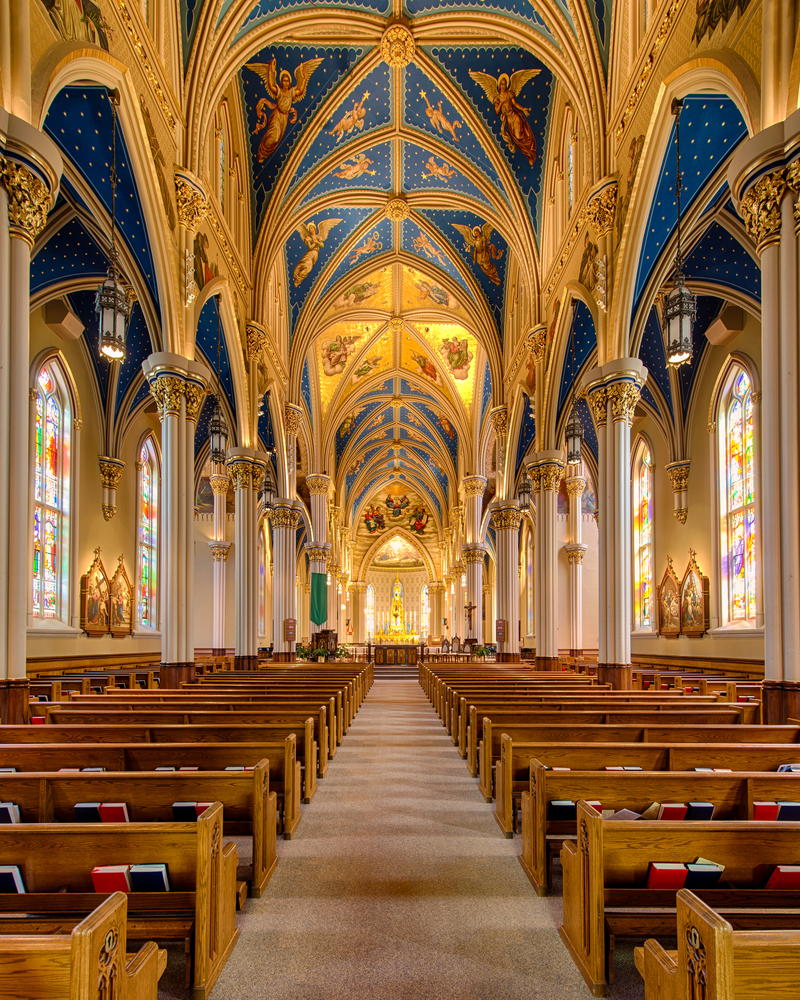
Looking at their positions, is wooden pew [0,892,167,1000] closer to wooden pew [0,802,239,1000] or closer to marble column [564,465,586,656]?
wooden pew [0,802,239,1000]

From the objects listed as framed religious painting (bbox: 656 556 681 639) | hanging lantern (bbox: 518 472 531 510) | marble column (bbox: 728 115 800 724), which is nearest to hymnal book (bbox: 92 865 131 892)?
marble column (bbox: 728 115 800 724)

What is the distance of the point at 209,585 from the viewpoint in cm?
3158

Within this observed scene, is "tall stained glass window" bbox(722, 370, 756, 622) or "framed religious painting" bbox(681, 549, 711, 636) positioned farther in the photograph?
"framed religious painting" bbox(681, 549, 711, 636)

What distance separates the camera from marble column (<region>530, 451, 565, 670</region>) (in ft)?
59.1

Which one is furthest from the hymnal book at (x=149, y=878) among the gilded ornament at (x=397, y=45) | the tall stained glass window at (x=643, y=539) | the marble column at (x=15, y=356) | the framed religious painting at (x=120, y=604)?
the tall stained glass window at (x=643, y=539)

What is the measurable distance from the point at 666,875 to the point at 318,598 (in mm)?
27355

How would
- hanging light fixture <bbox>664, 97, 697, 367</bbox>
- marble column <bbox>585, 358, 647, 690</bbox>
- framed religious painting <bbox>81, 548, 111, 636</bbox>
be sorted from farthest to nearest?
framed religious painting <bbox>81, 548, 111, 636</bbox>
marble column <bbox>585, 358, 647, 690</bbox>
hanging light fixture <bbox>664, 97, 697, 367</bbox>

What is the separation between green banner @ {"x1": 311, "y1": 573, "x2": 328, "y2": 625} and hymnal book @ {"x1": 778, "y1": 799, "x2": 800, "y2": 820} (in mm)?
25883

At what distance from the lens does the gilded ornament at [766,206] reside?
7120 millimetres

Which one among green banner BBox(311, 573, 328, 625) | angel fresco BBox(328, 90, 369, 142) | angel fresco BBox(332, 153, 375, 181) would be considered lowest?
green banner BBox(311, 573, 328, 625)

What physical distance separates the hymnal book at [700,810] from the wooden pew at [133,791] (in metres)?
2.46

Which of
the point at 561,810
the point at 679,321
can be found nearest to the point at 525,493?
the point at 679,321

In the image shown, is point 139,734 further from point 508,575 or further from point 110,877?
point 508,575

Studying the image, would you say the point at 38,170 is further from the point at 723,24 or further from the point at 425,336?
the point at 425,336
